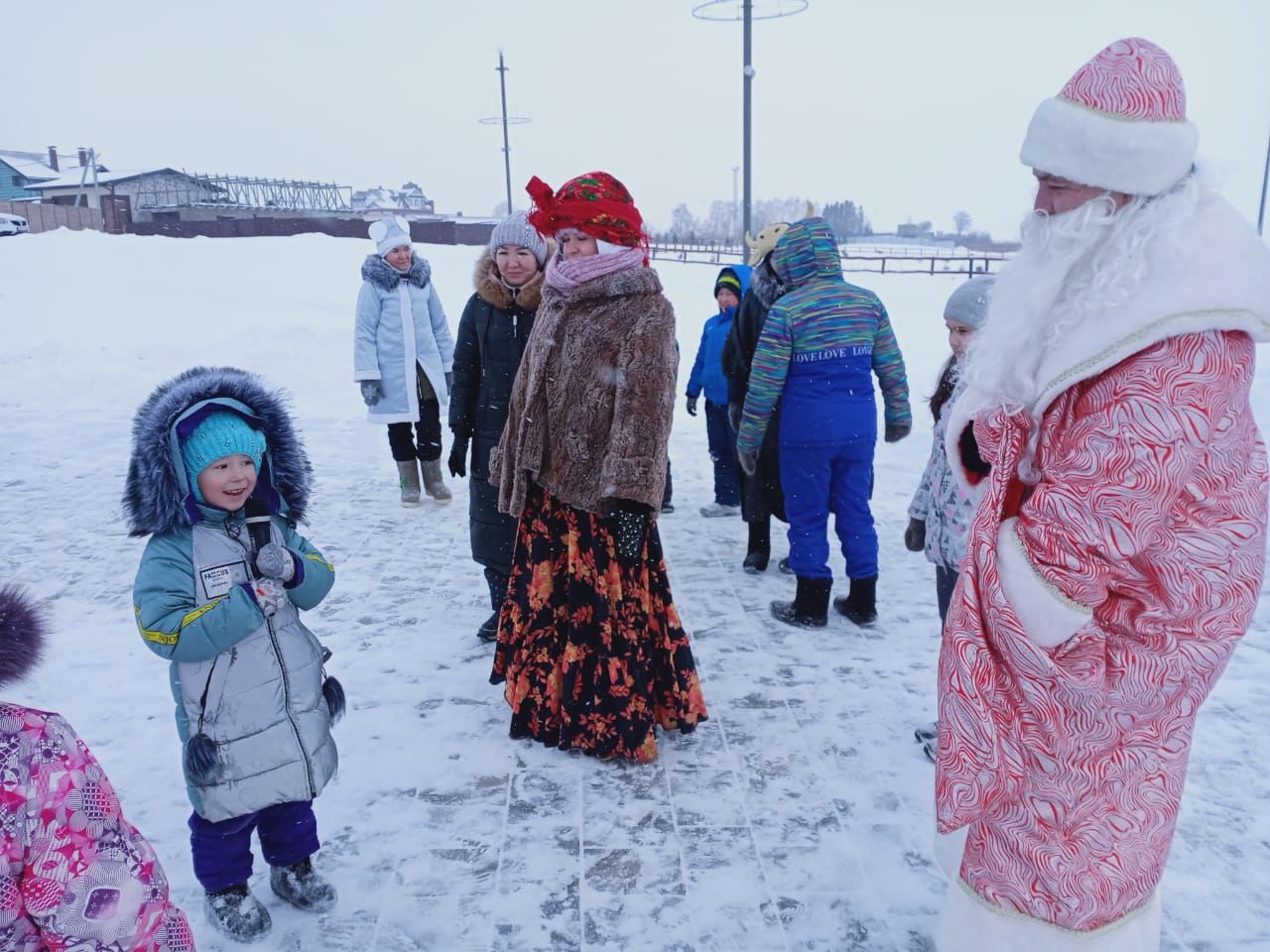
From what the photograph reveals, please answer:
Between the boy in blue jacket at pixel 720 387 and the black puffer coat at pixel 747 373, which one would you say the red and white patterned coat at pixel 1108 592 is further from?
the boy in blue jacket at pixel 720 387

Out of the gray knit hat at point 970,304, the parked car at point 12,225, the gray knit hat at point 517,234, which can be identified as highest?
the parked car at point 12,225

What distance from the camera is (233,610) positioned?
2.14 m

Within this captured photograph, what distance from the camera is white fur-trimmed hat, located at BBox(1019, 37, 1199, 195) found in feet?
4.94

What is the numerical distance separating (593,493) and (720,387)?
3.28 m

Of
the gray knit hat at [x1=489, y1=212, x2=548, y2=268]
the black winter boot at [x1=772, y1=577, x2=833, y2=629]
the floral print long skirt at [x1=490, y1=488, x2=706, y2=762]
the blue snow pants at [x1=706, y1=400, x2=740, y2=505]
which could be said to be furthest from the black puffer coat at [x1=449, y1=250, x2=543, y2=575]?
the blue snow pants at [x1=706, y1=400, x2=740, y2=505]

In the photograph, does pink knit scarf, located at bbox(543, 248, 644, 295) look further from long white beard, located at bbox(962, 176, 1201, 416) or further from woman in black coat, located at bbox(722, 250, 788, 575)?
woman in black coat, located at bbox(722, 250, 788, 575)

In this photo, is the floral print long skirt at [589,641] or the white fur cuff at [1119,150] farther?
the floral print long skirt at [589,641]

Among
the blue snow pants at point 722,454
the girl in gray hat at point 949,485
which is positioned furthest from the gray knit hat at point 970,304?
the blue snow pants at point 722,454

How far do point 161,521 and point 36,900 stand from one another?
1.02 meters

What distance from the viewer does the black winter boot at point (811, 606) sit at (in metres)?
4.46

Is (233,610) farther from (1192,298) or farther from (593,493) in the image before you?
(1192,298)

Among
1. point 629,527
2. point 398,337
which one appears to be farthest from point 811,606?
point 398,337

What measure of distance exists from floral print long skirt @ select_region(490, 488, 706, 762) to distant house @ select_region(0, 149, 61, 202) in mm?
53051

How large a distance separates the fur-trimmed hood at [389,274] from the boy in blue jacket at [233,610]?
4.08 m
